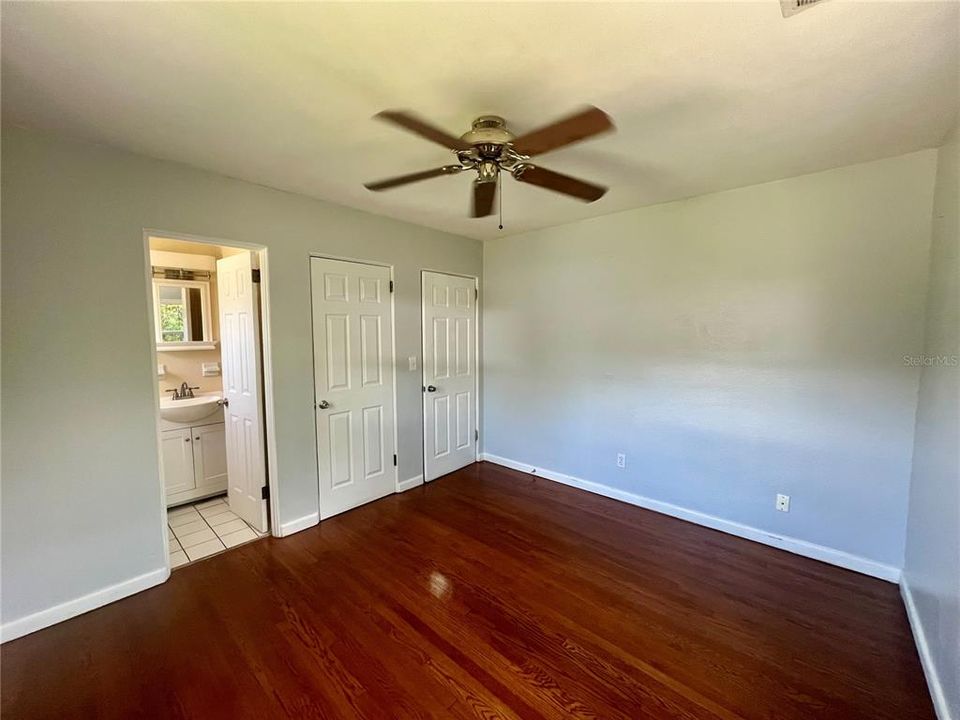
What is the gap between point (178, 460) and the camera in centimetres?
317

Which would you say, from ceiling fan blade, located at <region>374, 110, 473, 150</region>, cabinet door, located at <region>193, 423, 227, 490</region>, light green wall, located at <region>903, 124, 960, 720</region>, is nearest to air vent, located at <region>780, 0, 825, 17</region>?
ceiling fan blade, located at <region>374, 110, 473, 150</region>

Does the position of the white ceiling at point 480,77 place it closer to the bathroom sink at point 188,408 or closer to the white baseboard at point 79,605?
the bathroom sink at point 188,408

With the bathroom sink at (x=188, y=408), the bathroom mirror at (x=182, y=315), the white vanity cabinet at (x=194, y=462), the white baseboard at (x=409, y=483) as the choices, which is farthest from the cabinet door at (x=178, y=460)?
the white baseboard at (x=409, y=483)

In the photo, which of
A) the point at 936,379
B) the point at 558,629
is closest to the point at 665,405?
the point at 936,379

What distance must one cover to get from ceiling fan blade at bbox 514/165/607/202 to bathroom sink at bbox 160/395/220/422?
3.00m

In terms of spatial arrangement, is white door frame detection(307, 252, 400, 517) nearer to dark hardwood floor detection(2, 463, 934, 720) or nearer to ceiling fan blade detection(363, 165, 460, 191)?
dark hardwood floor detection(2, 463, 934, 720)

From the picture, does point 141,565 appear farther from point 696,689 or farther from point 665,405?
point 665,405

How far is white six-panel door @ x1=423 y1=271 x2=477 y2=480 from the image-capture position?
3748mm

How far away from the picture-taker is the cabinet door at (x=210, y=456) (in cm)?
328

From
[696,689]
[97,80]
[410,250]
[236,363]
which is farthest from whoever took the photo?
[410,250]

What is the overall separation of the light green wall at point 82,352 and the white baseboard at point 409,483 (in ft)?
5.63

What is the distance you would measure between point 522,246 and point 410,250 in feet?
3.66

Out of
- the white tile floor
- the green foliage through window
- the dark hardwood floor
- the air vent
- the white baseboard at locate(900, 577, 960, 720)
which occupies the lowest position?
the dark hardwood floor

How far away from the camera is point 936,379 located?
6.08ft
